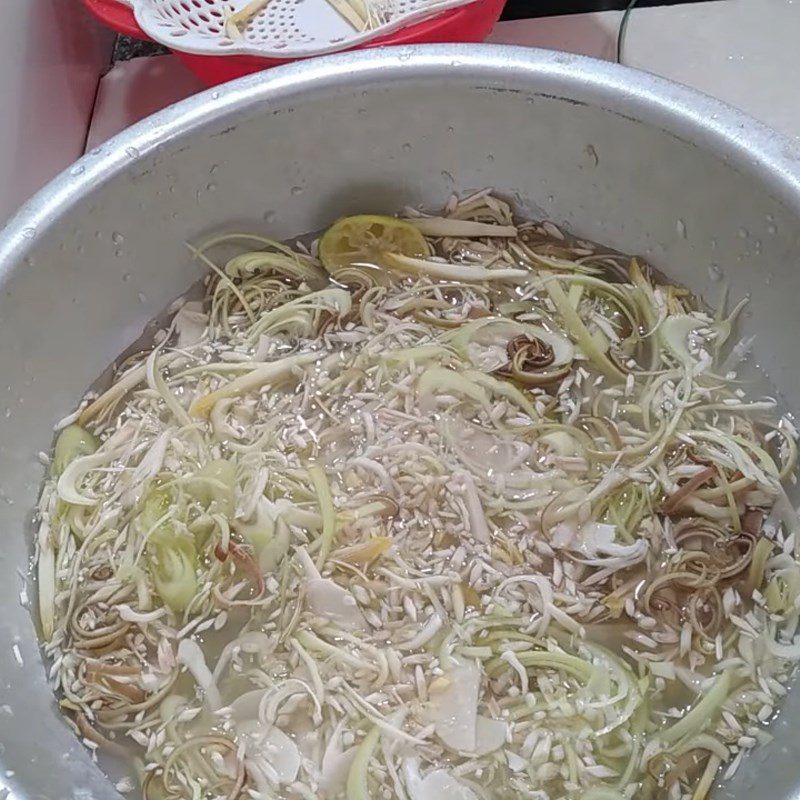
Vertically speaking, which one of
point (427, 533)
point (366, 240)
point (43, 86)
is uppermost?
point (43, 86)

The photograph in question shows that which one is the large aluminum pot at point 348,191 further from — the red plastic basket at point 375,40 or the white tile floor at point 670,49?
the white tile floor at point 670,49

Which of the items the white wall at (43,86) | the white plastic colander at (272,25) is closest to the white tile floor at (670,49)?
the white wall at (43,86)

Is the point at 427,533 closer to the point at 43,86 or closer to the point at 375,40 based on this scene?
the point at 375,40

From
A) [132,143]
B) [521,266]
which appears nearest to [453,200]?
[521,266]

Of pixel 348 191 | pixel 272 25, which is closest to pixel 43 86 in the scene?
pixel 272 25

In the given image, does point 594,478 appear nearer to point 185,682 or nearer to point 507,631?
point 507,631
